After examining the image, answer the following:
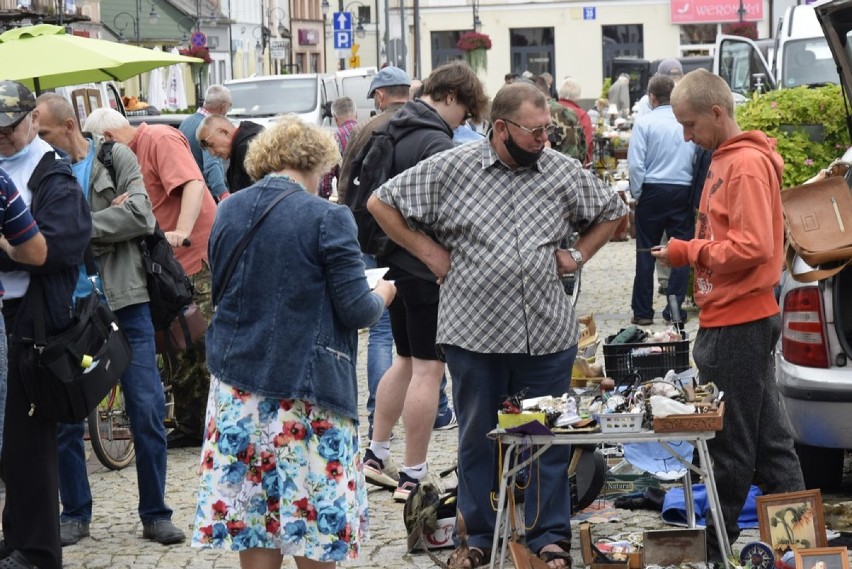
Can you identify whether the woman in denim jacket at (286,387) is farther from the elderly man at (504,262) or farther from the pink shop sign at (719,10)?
the pink shop sign at (719,10)

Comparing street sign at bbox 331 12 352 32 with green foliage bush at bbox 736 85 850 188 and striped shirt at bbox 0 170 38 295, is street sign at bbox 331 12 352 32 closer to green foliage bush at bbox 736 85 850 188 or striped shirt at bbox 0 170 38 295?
green foliage bush at bbox 736 85 850 188

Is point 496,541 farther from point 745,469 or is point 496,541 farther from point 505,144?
point 505,144

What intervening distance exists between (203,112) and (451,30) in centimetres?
5186

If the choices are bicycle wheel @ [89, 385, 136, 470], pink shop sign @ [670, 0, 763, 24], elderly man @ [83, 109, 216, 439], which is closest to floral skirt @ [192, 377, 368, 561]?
elderly man @ [83, 109, 216, 439]

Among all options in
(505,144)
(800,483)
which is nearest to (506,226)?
(505,144)

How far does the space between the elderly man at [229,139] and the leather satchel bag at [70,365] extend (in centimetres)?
336

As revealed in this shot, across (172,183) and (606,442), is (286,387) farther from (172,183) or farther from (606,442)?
(172,183)

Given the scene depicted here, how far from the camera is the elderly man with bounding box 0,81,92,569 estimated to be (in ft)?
18.6

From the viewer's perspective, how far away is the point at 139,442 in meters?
6.48

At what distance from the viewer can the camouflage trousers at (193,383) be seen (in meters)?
8.48

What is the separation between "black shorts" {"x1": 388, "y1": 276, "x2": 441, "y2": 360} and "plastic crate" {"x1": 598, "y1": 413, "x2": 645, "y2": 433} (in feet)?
5.17

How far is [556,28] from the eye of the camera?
204 ft

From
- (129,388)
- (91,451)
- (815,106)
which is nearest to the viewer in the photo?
(129,388)

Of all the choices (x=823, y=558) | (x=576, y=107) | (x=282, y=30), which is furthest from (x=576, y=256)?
(x=282, y=30)
